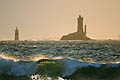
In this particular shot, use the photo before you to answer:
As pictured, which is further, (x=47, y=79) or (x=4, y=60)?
(x=4, y=60)

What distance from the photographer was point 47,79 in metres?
15.6

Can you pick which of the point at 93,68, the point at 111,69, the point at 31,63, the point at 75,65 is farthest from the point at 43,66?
the point at 111,69

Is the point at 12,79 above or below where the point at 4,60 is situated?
below

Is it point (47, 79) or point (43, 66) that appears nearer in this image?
point (47, 79)

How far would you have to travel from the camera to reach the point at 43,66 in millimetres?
16922

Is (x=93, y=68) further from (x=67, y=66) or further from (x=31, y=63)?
(x=31, y=63)

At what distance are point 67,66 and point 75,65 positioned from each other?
1.71 ft

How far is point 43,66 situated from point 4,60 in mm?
2380

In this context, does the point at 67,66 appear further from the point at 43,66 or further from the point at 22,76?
the point at 22,76

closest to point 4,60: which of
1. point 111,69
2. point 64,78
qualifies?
point 64,78

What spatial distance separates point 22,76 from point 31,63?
3.38ft

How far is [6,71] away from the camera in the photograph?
53.9 ft

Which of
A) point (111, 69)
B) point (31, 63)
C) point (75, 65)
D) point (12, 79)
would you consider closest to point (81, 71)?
point (75, 65)

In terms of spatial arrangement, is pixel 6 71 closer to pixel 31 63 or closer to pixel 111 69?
pixel 31 63
